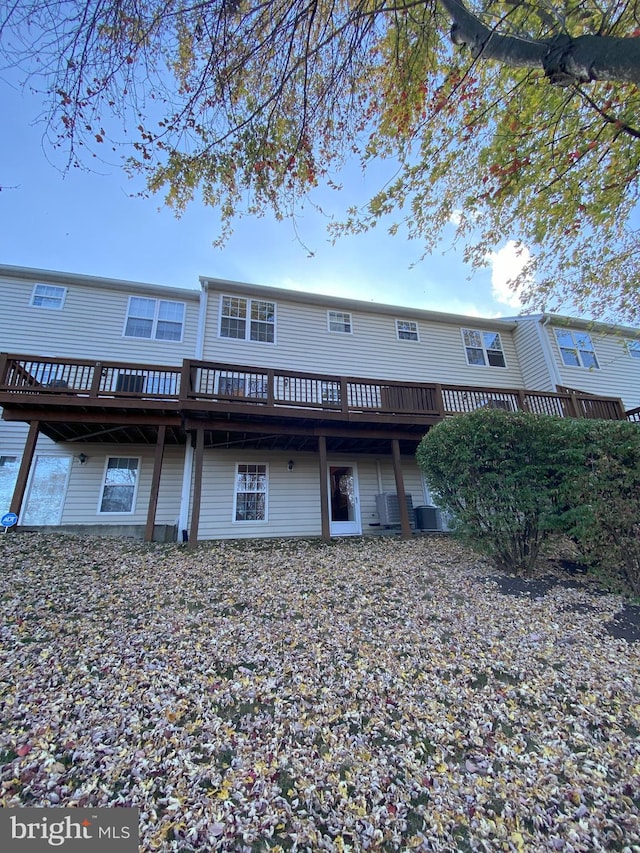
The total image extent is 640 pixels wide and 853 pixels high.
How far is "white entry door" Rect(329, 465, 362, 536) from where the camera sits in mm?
9548

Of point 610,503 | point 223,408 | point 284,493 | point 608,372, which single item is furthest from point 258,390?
point 608,372

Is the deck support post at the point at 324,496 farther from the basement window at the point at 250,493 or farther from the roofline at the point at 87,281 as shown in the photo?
the roofline at the point at 87,281

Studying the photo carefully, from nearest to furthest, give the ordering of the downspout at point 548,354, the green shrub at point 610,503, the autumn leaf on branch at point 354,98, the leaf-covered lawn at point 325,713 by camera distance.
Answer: the leaf-covered lawn at point 325,713, the autumn leaf on branch at point 354,98, the green shrub at point 610,503, the downspout at point 548,354

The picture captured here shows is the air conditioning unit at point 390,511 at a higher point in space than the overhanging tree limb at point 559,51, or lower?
lower

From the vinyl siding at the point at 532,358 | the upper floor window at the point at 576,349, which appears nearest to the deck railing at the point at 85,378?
the vinyl siding at the point at 532,358

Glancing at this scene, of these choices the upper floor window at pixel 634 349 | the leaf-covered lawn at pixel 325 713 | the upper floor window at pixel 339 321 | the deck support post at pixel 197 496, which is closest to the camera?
the leaf-covered lawn at pixel 325 713

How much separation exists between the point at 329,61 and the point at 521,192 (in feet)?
11.9

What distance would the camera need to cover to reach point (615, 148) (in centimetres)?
524

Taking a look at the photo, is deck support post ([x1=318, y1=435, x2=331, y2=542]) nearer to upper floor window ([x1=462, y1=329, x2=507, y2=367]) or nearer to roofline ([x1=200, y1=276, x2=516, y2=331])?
roofline ([x1=200, y1=276, x2=516, y2=331])

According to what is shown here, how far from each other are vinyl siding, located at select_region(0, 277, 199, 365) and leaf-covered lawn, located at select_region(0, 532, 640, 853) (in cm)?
607

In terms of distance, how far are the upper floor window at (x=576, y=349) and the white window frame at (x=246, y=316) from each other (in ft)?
32.3

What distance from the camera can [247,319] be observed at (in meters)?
10.5

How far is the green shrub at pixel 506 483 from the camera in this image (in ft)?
17.9

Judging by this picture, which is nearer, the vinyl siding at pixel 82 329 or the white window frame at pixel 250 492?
the white window frame at pixel 250 492
